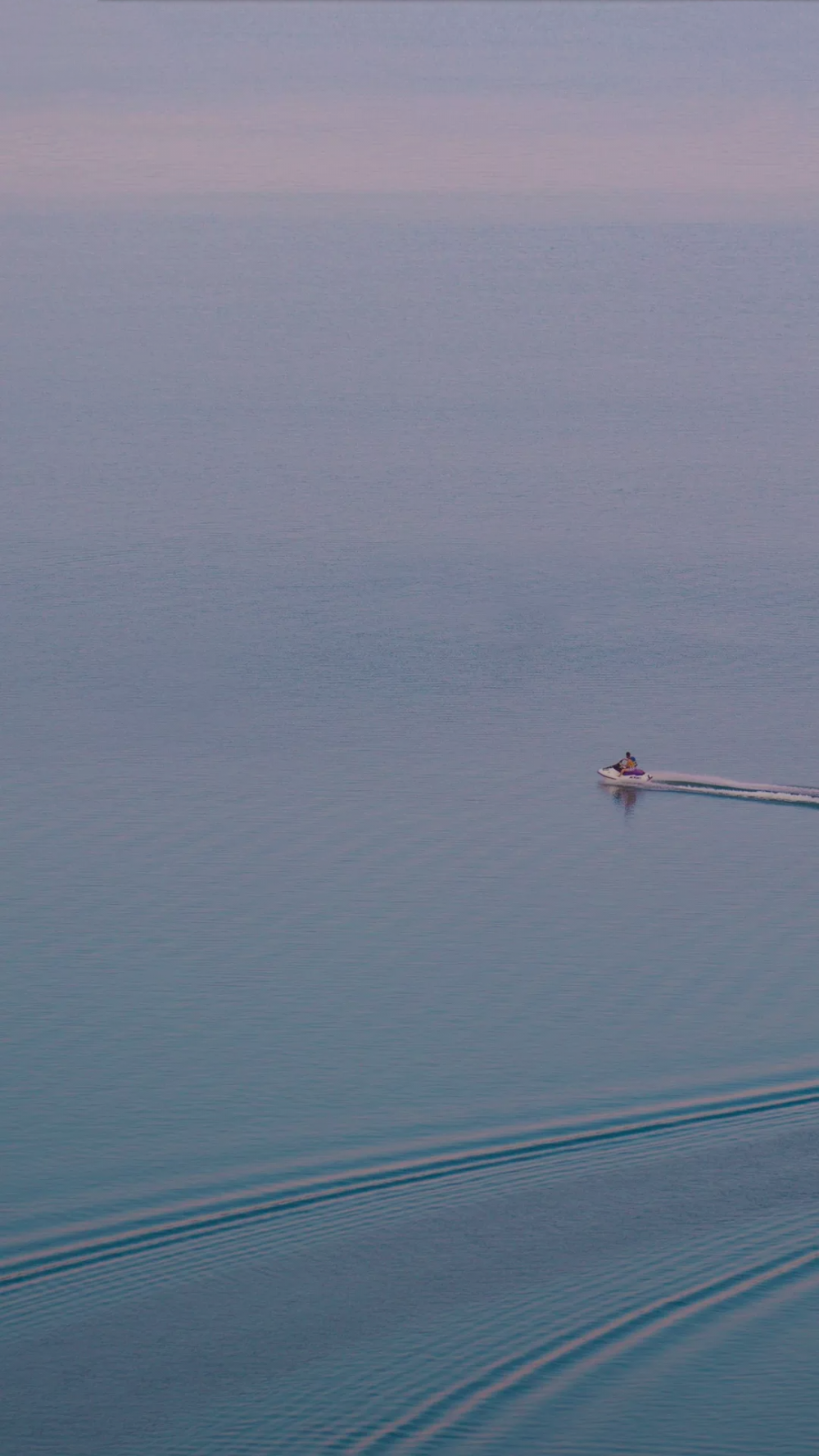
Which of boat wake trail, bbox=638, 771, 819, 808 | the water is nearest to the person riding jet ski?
boat wake trail, bbox=638, 771, 819, 808

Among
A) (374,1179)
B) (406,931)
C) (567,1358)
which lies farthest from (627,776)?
(567,1358)

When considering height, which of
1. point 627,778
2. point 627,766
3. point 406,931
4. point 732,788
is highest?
point 627,766

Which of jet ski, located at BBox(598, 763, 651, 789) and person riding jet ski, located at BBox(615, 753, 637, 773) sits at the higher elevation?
person riding jet ski, located at BBox(615, 753, 637, 773)

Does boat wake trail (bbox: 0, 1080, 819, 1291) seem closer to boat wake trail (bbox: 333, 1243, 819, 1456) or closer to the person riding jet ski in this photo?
boat wake trail (bbox: 333, 1243, 819, 1456)

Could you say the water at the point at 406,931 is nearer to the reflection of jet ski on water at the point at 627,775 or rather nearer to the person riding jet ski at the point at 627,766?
the reflection of jet ski on water at the point at 627,775

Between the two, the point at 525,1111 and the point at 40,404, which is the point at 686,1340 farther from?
the point at 40,404

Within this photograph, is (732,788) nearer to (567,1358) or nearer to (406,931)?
(406,931)

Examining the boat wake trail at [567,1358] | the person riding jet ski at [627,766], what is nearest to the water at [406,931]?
the boat wake trail at [567,1358]
